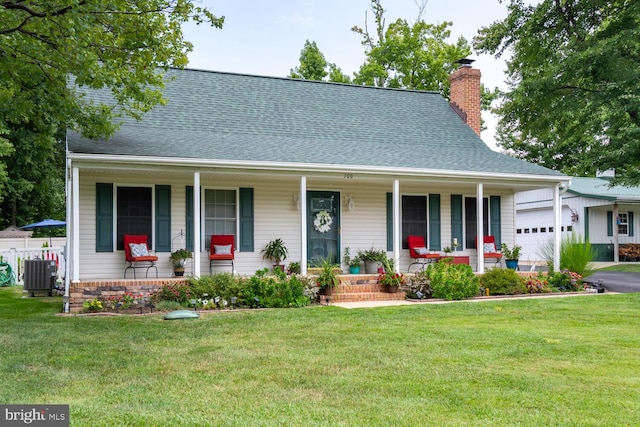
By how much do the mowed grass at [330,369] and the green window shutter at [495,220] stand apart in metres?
5.56

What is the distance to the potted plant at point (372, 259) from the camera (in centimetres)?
1255

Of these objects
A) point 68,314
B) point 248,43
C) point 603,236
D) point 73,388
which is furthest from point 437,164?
point 248,43

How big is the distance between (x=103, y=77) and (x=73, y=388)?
5404mm

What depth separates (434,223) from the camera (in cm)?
1362

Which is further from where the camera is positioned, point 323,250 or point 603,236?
point 603,236

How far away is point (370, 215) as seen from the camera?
43.5 feet

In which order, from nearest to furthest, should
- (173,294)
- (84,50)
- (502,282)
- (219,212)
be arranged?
1. (84,50)
2. (173,294)
3. (502,282)
4. (219,212)

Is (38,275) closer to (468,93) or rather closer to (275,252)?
(275,252)

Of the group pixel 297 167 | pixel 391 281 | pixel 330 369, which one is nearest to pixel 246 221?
pixel 297 167

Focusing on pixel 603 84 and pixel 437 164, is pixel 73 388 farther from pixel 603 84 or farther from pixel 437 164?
pixel 603 84

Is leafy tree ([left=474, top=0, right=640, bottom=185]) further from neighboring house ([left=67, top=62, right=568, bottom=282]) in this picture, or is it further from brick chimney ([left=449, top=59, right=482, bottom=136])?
neighboring house ([left=67, top=62, right=568, bottom=282])

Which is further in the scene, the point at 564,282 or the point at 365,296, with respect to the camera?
the point at 564,282

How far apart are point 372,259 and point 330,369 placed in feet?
24.8

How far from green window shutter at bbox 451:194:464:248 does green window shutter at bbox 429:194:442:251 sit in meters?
0.40
